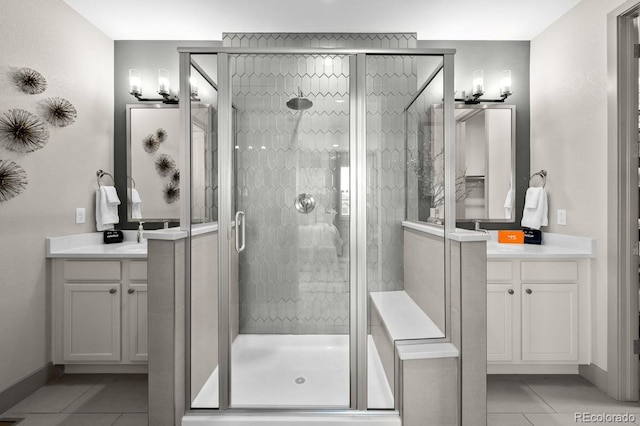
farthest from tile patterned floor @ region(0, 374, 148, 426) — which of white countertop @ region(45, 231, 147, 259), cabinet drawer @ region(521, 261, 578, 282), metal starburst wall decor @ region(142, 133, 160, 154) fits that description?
cabinet drawer @ region(521, 261, 578, 282)

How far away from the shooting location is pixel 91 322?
2.61 meters

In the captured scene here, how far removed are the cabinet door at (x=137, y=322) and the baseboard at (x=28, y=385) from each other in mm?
582

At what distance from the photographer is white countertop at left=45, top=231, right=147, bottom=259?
2.58m

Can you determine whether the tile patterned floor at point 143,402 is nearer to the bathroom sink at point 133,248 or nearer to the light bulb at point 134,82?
the bathroom sink at point 133,248

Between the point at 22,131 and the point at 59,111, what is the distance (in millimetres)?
385

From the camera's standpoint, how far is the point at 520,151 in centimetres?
330

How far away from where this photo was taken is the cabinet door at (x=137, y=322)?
262 cm

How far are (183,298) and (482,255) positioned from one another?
1663 millimetres

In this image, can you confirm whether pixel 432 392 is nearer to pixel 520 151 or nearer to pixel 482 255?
pixel 482 255

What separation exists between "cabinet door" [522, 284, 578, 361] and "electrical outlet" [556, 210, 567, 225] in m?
0.55

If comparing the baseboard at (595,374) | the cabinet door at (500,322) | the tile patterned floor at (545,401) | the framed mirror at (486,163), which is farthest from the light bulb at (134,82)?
the baseboard at (595,374)

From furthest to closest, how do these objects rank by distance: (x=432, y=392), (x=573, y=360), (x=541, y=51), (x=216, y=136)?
(x=541, y=51)
(x=573, y=360)
(x=216, y=136)
(x=432, y=392)

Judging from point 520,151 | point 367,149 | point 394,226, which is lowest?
point 394,226

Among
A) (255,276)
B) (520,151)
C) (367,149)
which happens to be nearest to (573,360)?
(520,151)
